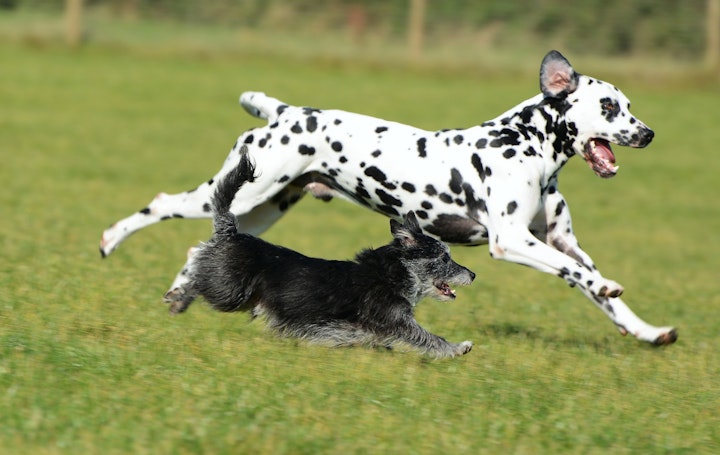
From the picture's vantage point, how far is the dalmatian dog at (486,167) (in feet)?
25.0

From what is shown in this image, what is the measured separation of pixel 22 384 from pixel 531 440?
250 cm

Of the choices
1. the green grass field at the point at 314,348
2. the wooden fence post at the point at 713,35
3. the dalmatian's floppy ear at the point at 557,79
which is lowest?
the green grass field at the point at 314,348

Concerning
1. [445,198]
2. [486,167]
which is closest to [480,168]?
[486,167]

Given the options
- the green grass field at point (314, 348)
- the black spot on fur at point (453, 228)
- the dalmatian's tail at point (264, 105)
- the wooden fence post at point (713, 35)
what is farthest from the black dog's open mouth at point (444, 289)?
the wooden fence post at point (713, 35)

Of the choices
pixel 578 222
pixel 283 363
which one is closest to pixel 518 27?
pixel 578 222

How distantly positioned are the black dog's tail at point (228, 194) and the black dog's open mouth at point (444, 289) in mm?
1313

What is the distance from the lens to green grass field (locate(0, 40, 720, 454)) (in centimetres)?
550

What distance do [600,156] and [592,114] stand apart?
0.95ft

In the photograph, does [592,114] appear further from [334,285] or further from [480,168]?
[334,285]

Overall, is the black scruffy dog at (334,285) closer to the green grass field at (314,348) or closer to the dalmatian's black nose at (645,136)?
the green grass field at (314,348)

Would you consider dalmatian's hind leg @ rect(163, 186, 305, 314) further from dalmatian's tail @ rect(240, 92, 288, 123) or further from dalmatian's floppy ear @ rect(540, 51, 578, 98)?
dalmatian's floppy ear @ rect(540, 51, 578, 98)

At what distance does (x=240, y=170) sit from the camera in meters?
7.39

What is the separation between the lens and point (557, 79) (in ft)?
25.6

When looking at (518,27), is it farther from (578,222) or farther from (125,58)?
(578,222)
